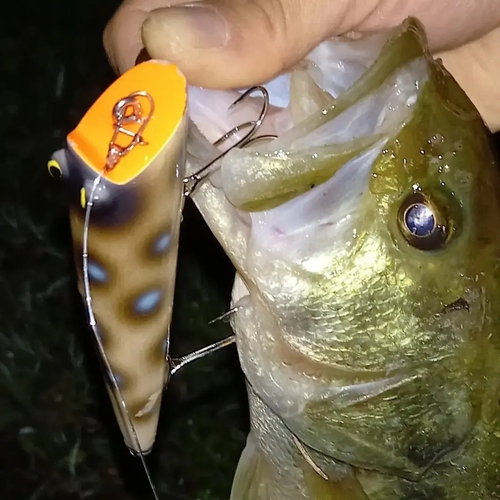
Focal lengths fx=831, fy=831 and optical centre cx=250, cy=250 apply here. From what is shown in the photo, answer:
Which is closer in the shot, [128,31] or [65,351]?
[128,31]

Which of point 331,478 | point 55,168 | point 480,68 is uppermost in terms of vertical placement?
point 55,168

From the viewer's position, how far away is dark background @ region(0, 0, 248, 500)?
8.27 ft

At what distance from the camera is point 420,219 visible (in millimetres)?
950

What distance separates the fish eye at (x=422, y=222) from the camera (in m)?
0.95

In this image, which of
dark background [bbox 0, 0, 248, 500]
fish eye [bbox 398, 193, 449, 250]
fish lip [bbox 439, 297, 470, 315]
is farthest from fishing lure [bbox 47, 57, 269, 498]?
dark background [bbox 0, 0, 248, 500]

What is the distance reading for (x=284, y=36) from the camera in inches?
Answer: 42.9

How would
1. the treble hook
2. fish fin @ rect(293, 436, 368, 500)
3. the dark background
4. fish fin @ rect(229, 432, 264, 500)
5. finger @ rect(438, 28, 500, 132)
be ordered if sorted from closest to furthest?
the treble hook < fish fin @ rect(293, 436, 368, 500) < fish fin @ rect(229, 432, 264, 500) < finger @ rect(438, 28, 500, 132) < the dark background

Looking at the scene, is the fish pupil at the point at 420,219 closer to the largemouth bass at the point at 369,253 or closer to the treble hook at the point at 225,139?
the largemouth bass at the point at 369,253

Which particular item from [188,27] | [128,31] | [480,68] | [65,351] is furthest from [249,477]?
[65,351]

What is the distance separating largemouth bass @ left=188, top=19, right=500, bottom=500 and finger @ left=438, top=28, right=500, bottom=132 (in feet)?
2.71

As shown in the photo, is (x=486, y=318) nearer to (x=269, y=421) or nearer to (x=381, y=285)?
(x=381, y=285)

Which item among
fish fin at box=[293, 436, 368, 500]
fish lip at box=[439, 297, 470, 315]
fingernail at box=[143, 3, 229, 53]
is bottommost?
fish fin at box=[293, 436, 368, 500]

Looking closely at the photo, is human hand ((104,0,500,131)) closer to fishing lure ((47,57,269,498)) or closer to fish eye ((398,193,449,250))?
fishing lure ((47,57,269,498))

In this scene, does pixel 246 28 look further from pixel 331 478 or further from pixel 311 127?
pixel 331 478
